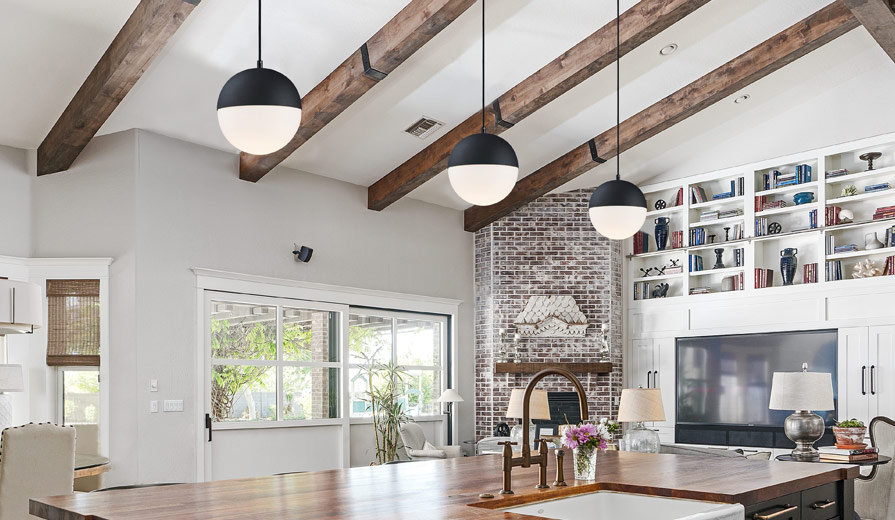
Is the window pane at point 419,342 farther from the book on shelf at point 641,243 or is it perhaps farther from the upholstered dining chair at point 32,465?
the upholstered dining chair at point 32,465

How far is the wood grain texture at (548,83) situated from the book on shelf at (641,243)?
300 centimetres

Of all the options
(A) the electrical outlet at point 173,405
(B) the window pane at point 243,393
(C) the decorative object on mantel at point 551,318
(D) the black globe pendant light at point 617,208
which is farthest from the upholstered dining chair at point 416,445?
(D) the black globe pendant light at point 617,208

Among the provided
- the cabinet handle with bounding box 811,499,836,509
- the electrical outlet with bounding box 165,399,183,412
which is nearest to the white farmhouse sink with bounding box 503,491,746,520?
the cabinet handle with bounding box 811,499,836,509

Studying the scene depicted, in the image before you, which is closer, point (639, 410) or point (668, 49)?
point (639, 410)

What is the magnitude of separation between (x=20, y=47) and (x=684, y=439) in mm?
7616

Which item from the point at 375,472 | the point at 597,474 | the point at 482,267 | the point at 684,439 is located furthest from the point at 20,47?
the point at 684,439

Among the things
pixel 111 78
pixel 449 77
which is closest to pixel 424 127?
pixel 449 77

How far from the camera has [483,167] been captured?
358 centimetres

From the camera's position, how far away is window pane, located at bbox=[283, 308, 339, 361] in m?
8.46

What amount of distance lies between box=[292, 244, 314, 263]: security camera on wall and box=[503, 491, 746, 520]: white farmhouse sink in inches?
225

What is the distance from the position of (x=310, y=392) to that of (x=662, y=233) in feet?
14.6

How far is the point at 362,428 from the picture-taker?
9.20m

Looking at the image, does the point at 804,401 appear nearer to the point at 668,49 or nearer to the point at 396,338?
the point at 668,49

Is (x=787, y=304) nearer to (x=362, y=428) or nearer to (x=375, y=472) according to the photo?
(x=362, y=428)
